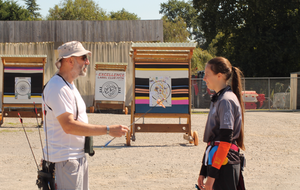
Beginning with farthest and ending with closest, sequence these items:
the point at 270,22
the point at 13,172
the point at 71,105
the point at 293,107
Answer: the point at 270,22
the point at 293,107
the point at 13,172
the point at 71,105

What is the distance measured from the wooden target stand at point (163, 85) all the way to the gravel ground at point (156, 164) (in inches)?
24.5

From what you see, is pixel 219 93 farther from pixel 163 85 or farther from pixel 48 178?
pixel 163 85

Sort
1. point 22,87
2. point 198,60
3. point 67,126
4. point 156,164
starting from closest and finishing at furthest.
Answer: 1. point 67,126
2. point 156,164
3. point 22,87
4. point 198,60

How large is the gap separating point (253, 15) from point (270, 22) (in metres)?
1.61

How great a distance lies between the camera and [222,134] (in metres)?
2.51

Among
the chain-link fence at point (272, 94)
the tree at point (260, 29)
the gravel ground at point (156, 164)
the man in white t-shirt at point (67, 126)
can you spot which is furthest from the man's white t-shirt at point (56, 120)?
the tree at point (260, 29)

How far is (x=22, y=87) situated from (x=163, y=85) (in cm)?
622

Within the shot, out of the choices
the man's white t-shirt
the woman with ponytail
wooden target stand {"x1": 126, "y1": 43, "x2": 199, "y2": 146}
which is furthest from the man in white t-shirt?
wooden target stand {"x1": 126, "y1": 43, "x2": 199, "y2": 146}

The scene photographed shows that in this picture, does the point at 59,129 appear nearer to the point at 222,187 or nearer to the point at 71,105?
the point at 71,105

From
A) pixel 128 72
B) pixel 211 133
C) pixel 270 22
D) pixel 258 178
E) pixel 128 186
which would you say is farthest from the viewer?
pixel 270 22

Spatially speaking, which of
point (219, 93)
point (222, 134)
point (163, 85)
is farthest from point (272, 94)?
point (222, 134)

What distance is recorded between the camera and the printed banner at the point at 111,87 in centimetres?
1888

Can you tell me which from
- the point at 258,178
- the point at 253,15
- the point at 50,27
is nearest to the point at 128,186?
the point at 258,178

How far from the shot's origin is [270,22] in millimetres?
28938
